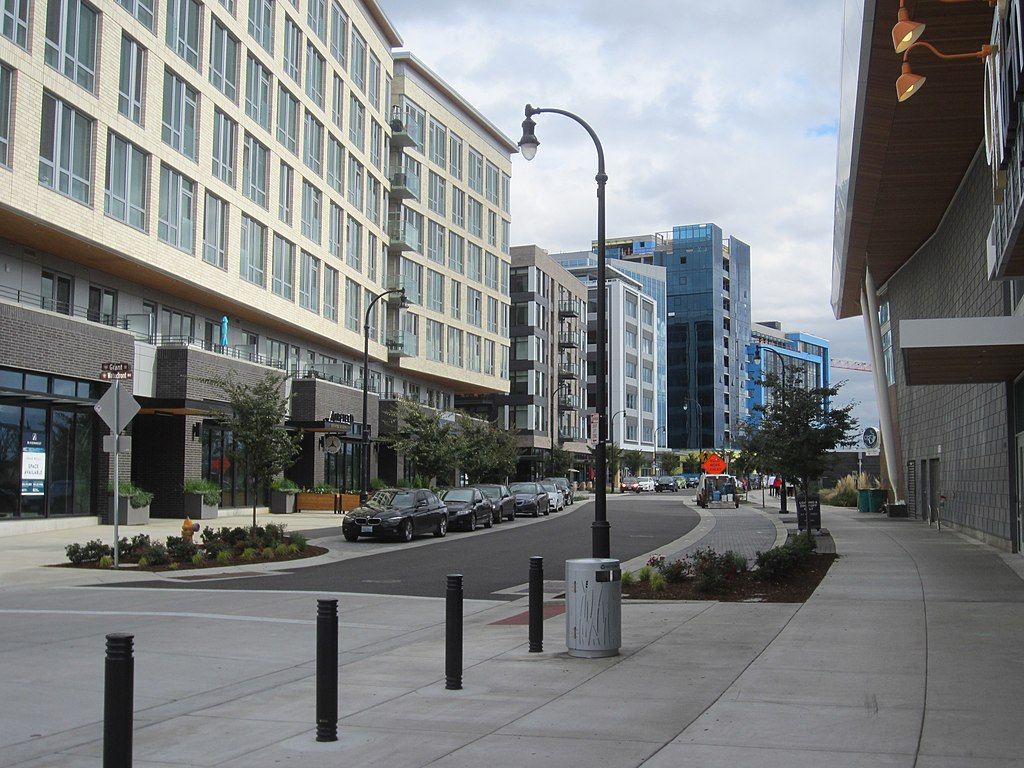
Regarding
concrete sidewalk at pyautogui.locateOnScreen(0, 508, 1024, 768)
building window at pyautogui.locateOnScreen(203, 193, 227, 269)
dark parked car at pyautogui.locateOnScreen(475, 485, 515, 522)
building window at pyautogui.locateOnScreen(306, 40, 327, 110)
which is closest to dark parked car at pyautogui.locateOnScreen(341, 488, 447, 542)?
dark parked car at pyautogui.locateOnScreen(475, 485, 515, 522)

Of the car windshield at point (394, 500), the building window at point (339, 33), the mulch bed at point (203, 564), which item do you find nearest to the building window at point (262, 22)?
the building window at point (339, 33)

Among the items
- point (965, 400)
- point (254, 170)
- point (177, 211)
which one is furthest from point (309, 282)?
point (965, 400)

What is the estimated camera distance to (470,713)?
7637 mm

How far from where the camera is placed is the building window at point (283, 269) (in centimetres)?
4212

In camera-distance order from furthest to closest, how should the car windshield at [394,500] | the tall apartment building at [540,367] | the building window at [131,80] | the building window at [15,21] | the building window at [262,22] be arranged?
1. the tall apartment building at [540,367]
2. the building window at [262,22]
3. the building window at [131,80]
4. the car windshield at [394,500]
5. the building window at [15,21]

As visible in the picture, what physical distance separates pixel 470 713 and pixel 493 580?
37.2 ft

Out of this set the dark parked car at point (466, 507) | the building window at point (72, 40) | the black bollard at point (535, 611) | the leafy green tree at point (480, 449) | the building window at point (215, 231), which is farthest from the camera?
the leafy green tree at point (480, 449)

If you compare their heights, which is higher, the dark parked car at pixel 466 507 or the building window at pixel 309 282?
the building window at pixel 309 282

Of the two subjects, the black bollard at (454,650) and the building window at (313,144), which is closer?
the black bollard at (454,650)

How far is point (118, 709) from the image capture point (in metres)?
5.05

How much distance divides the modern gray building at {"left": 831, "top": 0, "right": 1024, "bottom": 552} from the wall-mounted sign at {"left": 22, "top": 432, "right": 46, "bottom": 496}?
22016 millimetres

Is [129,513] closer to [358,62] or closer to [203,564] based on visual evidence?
[203,564]

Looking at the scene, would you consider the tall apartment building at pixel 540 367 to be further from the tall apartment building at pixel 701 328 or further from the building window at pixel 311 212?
the tall apartment building at pixel 701 328

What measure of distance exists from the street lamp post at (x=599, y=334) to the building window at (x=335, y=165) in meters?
34.3
